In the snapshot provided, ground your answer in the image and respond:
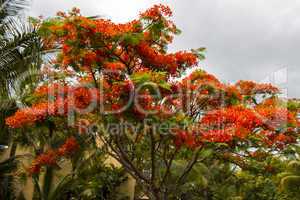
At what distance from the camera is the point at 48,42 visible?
9.27m

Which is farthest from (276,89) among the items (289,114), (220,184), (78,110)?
(78,110)

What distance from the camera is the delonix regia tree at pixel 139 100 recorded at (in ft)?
26.8

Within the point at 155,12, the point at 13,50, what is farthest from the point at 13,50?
the point at 155,12

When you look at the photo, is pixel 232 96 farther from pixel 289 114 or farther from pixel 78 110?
pixel 78 110

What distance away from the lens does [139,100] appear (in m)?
7.92

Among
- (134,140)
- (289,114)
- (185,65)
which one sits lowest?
(134,140)

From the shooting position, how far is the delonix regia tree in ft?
26.8

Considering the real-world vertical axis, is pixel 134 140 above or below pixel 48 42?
below

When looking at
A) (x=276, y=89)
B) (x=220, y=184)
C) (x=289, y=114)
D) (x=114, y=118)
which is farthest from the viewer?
(x=220, y=184)

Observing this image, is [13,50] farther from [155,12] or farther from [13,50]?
[155,12]

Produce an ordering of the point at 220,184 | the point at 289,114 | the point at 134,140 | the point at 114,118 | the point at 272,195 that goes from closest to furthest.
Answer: the point at 114,118, the point at 289,114, the point at 134,140, the point at 272,195, the point at 220,184

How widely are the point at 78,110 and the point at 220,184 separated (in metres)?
6.93

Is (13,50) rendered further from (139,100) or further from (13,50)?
(139,100)

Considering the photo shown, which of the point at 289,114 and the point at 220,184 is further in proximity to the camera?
the point at 220,184
